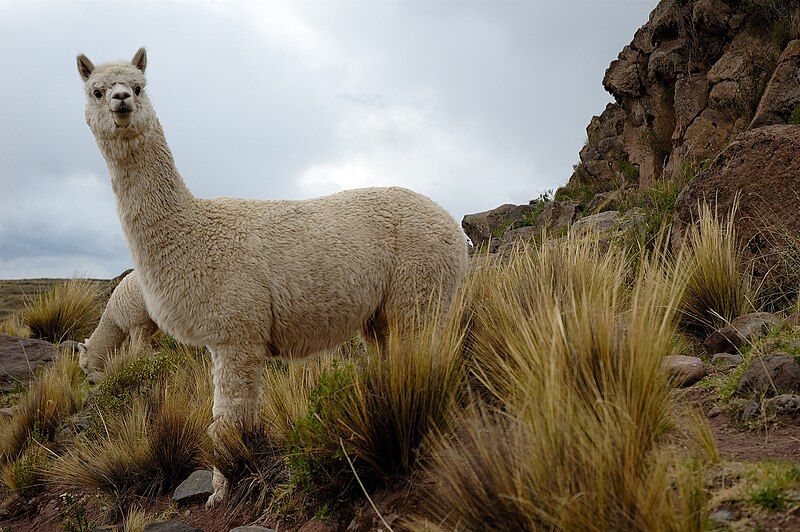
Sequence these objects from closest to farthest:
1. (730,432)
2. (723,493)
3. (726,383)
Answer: (723,493) → (730,432) → (726,383)

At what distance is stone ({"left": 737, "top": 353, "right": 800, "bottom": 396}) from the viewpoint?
3.60 metres

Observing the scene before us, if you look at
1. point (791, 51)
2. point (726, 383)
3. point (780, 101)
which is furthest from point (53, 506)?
point (791, 51)

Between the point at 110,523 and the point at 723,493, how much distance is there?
4.55 m

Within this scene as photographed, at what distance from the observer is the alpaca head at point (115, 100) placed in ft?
14.9

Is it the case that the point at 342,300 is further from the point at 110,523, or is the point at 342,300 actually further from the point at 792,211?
the point at 792,211

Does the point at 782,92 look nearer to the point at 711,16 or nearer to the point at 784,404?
the point at 711,16

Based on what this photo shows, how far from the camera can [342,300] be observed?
185 inches

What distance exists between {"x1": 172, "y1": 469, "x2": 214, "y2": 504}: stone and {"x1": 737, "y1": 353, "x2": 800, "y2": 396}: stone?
3602 mm

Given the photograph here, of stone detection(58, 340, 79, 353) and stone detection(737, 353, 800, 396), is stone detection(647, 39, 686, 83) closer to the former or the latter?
stone detection(737, 353, 800, 396)

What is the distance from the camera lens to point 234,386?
14.6 feet

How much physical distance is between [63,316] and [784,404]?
1269cm

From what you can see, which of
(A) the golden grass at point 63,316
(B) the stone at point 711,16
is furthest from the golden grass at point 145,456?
(B) the stone at point 711,16

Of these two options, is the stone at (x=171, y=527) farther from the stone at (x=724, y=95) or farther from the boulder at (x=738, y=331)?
the stone at (x=724, y=95)

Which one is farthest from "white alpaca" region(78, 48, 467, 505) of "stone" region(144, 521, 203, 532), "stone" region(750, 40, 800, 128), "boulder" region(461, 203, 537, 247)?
"boulder" region(461, 203, 537, 247)
